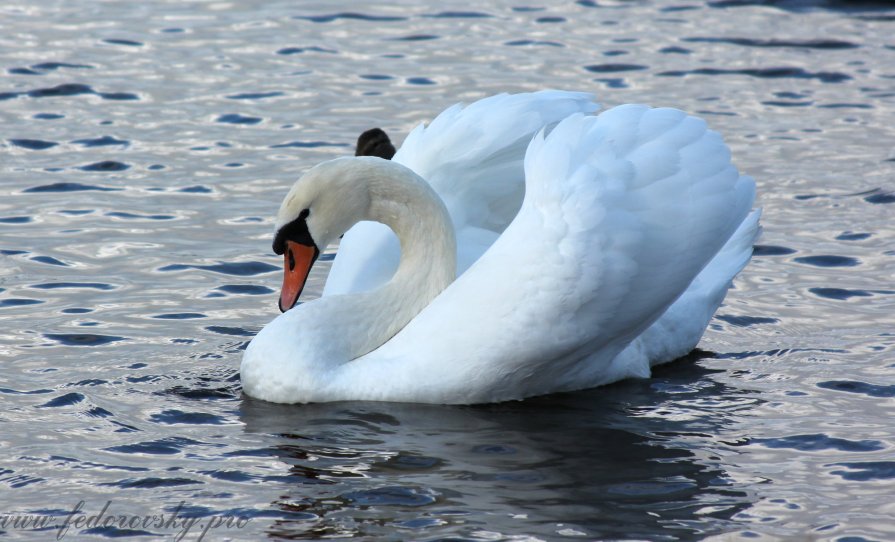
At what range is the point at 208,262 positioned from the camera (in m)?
9.70

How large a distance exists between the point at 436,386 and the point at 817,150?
18.0 feet

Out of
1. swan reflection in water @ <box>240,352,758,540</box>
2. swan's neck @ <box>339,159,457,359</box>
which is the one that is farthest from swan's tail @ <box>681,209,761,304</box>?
swan's neck @ <box>339,159,457,359</box>

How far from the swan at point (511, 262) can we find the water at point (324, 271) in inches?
7.6

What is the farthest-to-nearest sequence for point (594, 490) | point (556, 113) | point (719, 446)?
point (556, 113) → point (719, 446) → point (594, 490)

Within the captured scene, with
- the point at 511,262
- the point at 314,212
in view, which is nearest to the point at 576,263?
the point at 511,262

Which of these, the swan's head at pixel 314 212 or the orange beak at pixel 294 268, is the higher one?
the swan's head at pixel 314 212

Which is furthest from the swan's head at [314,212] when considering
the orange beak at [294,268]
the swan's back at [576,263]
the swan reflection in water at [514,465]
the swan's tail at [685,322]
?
the swan's tail at [685,322]

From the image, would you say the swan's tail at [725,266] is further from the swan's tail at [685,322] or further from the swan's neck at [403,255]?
the swan's neck at [403,255]

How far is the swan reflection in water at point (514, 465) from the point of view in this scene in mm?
6133

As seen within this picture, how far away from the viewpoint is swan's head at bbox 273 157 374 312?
7559 mm

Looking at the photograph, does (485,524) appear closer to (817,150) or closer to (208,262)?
(208,262)

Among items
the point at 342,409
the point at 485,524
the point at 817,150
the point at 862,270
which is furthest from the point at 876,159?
the point at 485,524

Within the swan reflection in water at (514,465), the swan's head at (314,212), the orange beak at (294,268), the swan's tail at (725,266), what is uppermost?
the swan's head at (314,212)

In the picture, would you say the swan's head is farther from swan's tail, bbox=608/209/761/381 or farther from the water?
swan's tail, bbox=608/209/761/381
